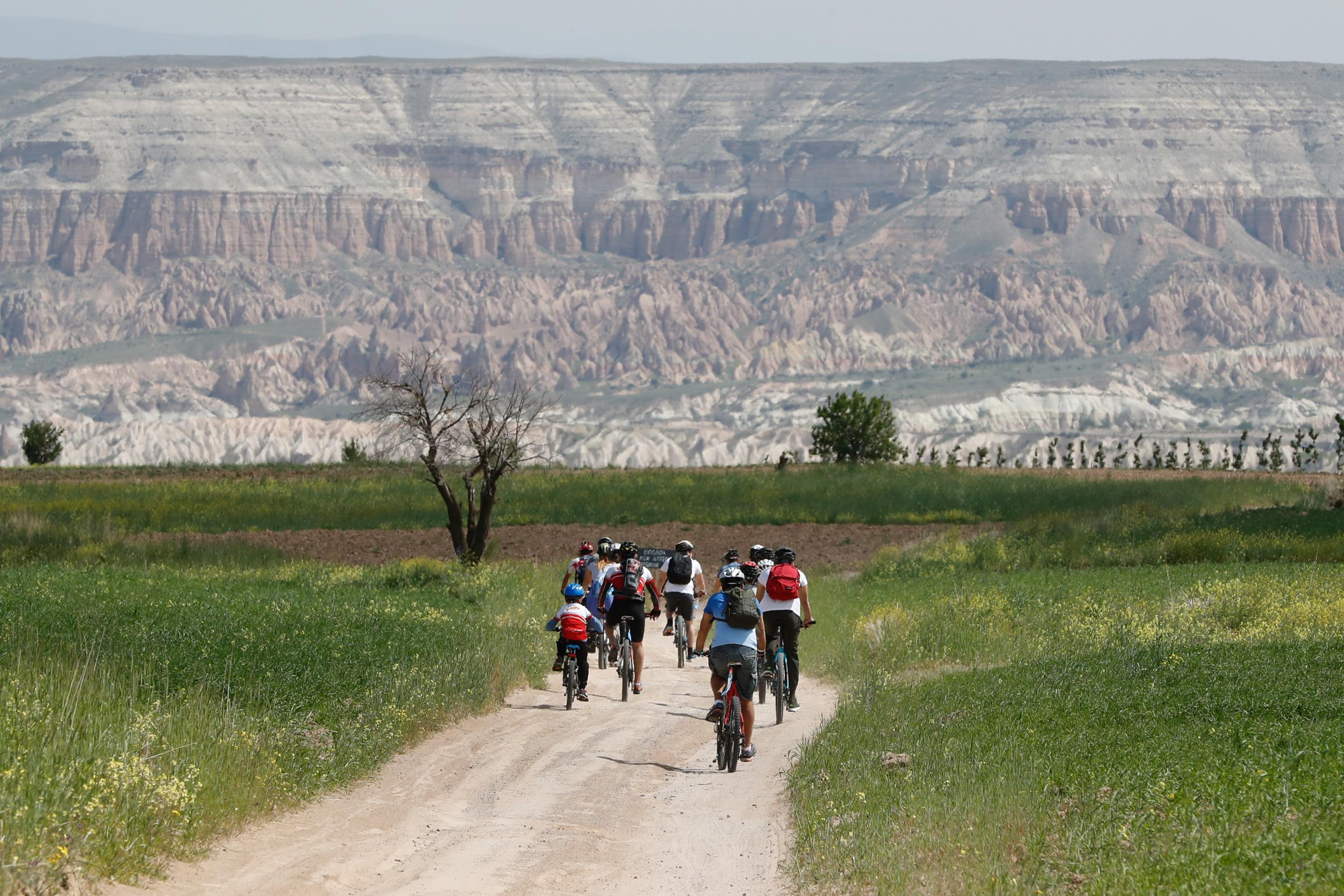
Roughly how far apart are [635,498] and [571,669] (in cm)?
4311

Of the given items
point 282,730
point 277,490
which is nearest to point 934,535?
point 277,490

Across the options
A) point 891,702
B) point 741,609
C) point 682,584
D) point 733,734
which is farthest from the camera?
point 682,584

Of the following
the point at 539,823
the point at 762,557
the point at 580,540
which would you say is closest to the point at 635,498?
the point at 580,540

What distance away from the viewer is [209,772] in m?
15.5

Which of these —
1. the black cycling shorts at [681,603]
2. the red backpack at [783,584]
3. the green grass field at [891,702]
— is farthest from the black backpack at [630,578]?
the red backpack at [783,584]

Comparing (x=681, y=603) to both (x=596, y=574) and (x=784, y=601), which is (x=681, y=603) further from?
(x=784, y=601)

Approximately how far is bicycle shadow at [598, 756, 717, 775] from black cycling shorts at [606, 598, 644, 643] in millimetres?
5153

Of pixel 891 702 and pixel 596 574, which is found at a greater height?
pixel 596 574

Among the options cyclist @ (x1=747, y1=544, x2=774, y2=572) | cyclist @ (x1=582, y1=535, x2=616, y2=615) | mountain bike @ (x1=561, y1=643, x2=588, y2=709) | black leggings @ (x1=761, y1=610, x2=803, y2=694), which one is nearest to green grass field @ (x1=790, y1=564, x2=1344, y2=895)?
black leggings @ (x1=761, y1=610, x2=803, y2=694)

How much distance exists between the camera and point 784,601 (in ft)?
71.2

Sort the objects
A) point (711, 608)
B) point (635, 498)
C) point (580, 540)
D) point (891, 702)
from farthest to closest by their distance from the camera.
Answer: point (635, 498)
point (580, 540)
point (891, 702)
point (711, 608)

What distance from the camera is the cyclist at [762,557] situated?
22.0 m

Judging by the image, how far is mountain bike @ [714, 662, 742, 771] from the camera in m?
18.5

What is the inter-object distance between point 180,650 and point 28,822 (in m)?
8.13
